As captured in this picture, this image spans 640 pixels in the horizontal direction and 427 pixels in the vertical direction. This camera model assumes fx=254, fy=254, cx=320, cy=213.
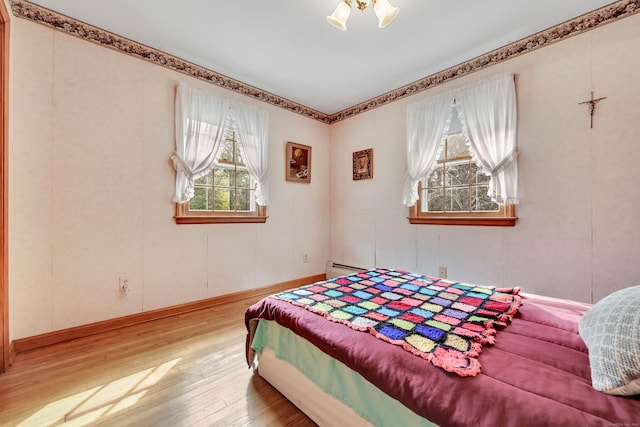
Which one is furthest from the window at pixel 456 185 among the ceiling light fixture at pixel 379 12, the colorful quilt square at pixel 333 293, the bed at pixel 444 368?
the colorful quilt square at pixel 333 293

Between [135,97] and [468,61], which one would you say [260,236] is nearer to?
[135,97]

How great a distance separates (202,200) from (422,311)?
252 centimetres

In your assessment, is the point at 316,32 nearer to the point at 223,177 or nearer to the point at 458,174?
the point at 223,177

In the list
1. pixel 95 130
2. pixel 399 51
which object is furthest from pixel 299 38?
pixel 95 130

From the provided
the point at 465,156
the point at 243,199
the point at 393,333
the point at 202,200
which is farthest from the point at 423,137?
the point at 202,200

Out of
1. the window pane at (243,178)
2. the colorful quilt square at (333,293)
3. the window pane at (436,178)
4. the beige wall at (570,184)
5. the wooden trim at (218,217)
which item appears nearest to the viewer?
the colorful quilt square at (333,293)

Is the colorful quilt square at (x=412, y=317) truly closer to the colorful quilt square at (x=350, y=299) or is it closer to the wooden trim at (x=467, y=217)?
the colorful quilt square at (x=350, y=299)

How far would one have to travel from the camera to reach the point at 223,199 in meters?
3.08

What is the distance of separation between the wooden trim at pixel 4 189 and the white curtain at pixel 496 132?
3.80 meters

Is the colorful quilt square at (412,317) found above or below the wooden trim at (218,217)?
below

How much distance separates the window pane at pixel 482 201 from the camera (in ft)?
8.46

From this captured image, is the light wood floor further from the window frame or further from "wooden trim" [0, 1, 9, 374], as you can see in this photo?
the window frame

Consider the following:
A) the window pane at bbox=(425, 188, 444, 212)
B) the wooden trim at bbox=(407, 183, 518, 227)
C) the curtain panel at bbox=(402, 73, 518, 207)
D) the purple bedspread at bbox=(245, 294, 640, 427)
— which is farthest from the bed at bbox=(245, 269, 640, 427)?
the window pane at bbox=(425, 188, 444, 212)

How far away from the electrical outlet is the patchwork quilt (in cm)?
172
